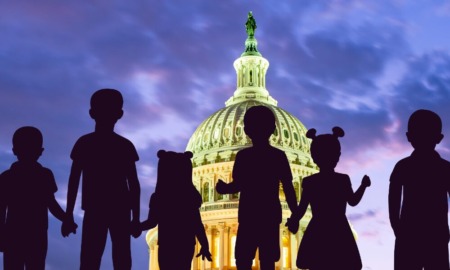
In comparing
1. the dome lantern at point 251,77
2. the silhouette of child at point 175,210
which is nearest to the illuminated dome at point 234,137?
the dome lantern at point 251,77

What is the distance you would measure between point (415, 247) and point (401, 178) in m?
1.08

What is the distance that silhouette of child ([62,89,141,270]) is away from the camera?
46.9 feet

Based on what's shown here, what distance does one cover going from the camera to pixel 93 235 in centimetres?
1431

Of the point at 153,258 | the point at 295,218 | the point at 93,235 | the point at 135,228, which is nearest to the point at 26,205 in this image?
the point at 93,235

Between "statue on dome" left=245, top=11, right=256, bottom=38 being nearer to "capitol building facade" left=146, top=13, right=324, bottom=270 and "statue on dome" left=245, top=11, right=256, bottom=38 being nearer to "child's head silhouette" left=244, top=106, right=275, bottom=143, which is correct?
"capitol building facade" left=146, top=13, right=324, bottom=270

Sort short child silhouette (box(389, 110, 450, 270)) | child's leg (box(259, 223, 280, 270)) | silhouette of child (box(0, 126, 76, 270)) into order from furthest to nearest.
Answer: silhouette of child (box(0, 126, 76, 270)) < child's leg (box(259, 223, 280, 270)) < short child silhouette (box(389, 110, 450, 270))

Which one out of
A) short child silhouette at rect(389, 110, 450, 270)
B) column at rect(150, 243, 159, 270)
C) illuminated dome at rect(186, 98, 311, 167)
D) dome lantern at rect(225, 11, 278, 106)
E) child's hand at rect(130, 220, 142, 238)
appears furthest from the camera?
dome lantern at rect(225, 11, 278, 106)

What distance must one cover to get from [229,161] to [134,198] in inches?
3147

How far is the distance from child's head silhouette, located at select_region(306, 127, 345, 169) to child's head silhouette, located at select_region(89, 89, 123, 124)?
3.12m

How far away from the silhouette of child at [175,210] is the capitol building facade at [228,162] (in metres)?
71.4

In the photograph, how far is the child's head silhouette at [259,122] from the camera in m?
15.0

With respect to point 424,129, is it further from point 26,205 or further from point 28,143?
point 26,205

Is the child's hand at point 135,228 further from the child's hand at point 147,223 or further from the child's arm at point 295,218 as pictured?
the child's arm at point 295,218

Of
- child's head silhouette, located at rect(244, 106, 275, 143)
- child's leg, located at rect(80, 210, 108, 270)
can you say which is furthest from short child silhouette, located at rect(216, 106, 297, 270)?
child's leg, located at rect(80, 210, 108, 270)
